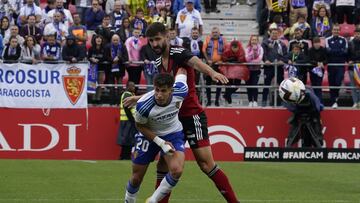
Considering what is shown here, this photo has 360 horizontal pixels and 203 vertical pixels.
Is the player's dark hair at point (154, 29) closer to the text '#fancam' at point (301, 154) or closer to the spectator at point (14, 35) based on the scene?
the text '#fancam' at point (301, 154)

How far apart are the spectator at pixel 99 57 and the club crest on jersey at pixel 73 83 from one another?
0.57m

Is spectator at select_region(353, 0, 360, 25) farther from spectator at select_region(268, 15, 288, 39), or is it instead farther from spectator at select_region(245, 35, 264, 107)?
spectator at select_region(245, 35, 264, 107)

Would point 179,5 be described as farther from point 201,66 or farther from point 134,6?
point 201,66

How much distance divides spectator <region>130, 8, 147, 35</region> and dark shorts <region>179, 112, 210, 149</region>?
44.5ft

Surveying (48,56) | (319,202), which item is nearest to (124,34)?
(48,56)

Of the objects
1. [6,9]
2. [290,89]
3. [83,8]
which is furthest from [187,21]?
[290,89]

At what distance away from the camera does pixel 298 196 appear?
560 inches

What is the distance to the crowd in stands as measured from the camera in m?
23.9

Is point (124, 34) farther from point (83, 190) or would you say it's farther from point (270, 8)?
point (83, 190)

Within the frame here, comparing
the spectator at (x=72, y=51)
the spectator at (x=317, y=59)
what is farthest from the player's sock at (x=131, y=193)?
the spectator at (x=317, y=59)

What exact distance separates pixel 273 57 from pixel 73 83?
5.22m

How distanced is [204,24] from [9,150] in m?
8.67

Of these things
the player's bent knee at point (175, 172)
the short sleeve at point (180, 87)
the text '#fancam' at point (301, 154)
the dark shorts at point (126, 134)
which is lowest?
the text '#fancam' at point (301, 154)

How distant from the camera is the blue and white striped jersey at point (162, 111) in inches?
436
